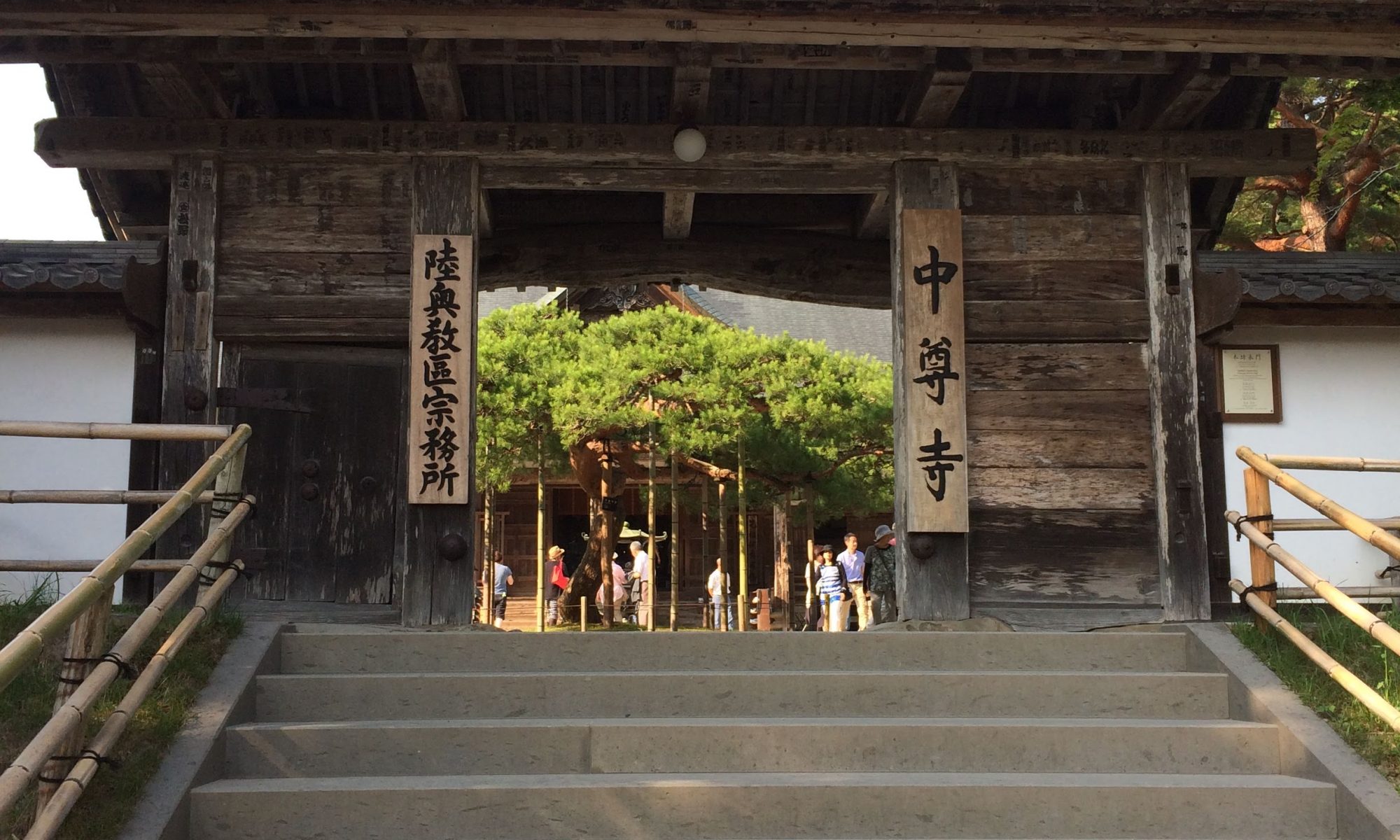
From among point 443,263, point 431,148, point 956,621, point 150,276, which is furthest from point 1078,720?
point 150,276

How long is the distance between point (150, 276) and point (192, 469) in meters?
1.03

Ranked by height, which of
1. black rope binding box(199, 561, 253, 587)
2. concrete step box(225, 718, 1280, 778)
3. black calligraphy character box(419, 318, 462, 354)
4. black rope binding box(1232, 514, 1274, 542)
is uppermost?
black calligraphy character box(419, 318, 462, 354)

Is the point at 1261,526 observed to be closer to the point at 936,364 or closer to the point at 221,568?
the point at 936,364

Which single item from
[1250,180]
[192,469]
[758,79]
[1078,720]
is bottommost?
[1078,720]

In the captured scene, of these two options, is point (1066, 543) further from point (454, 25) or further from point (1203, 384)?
point (454, 25)

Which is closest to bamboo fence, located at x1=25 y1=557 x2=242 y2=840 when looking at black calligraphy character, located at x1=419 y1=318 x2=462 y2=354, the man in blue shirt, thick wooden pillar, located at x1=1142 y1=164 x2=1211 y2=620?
black calligraphy character, located at x1=419 y1=318 x2=462 y2=354

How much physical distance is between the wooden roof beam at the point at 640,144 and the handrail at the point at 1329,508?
85.9 inches

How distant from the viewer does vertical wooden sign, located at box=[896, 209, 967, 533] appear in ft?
21.9

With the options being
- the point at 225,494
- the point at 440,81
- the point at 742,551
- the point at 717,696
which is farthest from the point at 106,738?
the point at 742,551

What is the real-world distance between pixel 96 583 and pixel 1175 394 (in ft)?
17.5

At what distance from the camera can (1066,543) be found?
6820mm

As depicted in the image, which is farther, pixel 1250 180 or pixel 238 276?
pixel 1250 180

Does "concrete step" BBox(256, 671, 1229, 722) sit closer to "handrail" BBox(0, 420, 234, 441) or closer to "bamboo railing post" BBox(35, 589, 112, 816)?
"handrail" BBox(0, 420, 234, 441)

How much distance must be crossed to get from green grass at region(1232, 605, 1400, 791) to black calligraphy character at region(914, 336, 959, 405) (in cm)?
190
